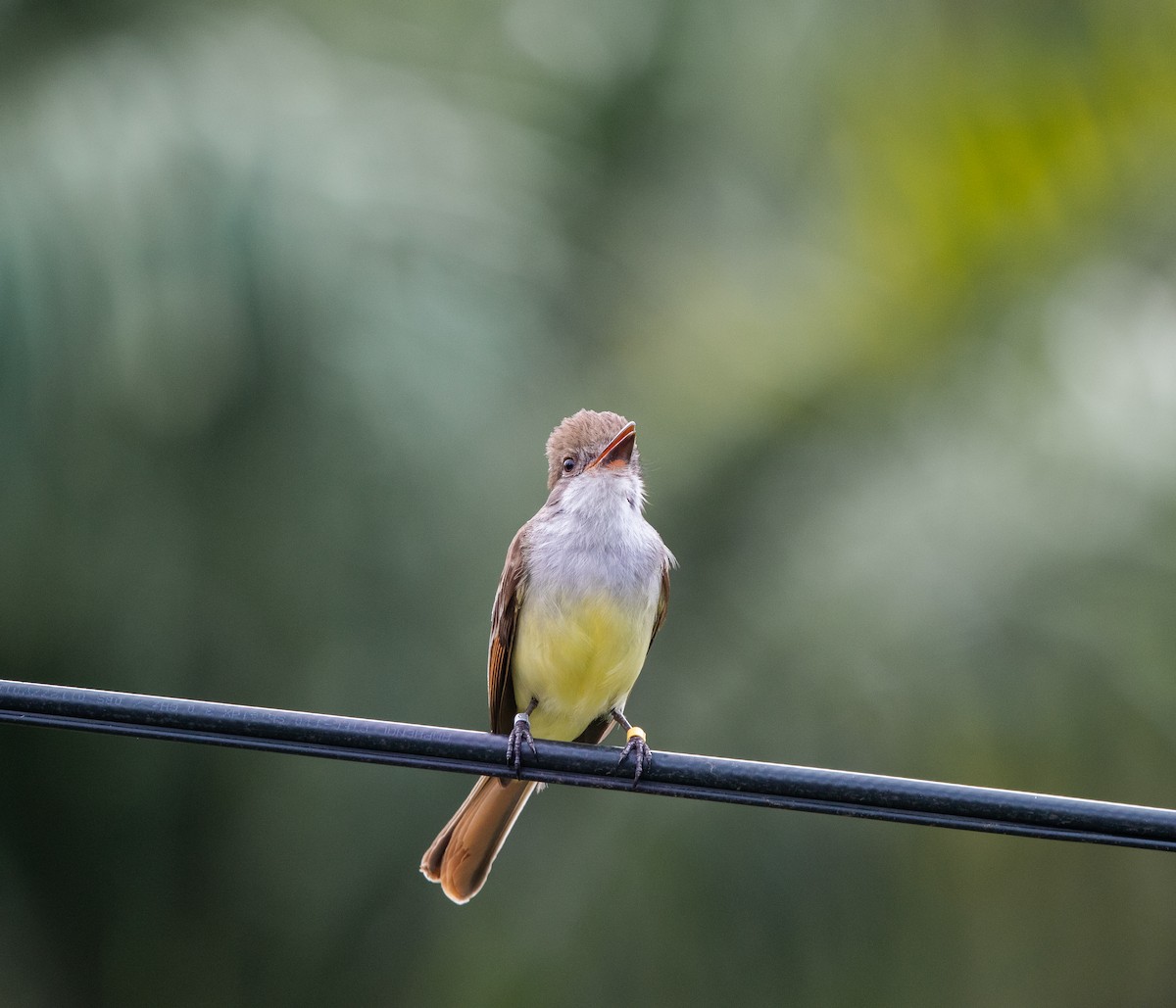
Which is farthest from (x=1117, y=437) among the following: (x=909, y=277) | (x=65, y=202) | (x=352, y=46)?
(x=65, y=202)

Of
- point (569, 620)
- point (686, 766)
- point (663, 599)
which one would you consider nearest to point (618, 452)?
point (663, 599)

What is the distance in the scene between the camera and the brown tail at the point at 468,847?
483 centimetres

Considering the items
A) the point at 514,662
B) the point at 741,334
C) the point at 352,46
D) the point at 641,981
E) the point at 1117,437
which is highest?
the point at 352,46

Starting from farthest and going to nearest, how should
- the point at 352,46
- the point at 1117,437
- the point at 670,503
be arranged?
the point at 352,46 < the point at 670,503 < the point at 1117,437

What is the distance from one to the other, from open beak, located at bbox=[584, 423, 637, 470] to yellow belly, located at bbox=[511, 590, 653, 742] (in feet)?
1.93

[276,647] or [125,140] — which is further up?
[125,140]

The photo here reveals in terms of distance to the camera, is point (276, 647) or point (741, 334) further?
point (741, 334)

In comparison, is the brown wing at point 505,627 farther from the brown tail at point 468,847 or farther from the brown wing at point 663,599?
the brown wing at point 663,599

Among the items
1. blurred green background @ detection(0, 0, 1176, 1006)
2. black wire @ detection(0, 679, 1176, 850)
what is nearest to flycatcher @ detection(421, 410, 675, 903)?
black wire @ detection(0, 679, 1176, 850)

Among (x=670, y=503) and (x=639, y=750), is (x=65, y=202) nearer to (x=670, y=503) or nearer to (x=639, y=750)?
(x=670, y=503)

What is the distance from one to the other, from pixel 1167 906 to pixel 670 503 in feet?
9.41

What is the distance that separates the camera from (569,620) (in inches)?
190

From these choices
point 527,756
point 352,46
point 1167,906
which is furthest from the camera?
point 352,46

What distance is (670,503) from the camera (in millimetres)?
7070
